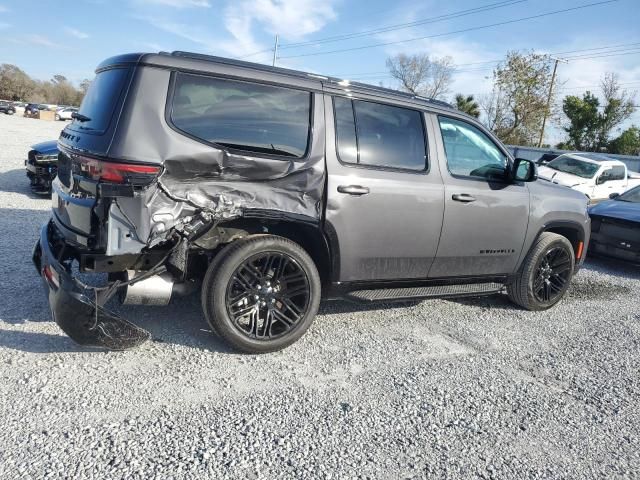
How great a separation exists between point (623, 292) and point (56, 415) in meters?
6.34

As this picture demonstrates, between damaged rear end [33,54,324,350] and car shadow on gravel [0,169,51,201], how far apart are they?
5.89 m

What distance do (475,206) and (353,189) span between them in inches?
49.3

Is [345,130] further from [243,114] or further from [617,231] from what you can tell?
[617,231]

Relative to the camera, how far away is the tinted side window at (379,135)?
367cm

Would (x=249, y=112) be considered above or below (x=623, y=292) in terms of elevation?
above

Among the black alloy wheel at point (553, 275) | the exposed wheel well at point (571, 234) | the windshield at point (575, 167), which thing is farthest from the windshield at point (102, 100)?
the windshield at point (575, 167)

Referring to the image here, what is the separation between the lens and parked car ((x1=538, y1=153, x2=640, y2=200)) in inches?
491

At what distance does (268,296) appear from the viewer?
3488 millimetres

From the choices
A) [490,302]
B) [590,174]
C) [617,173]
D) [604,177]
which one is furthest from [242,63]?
[617,173]

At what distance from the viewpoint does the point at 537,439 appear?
9.19 ft

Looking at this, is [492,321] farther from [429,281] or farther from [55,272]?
[55,272]

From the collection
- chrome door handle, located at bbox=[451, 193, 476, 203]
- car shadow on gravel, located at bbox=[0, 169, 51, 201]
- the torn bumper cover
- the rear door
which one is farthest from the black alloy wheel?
car shadow on gravel, located at bbox=[0, 169, 51, 201]

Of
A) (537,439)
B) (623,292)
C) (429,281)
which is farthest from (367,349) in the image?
(623,292)

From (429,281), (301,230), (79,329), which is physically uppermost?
(301,230)
